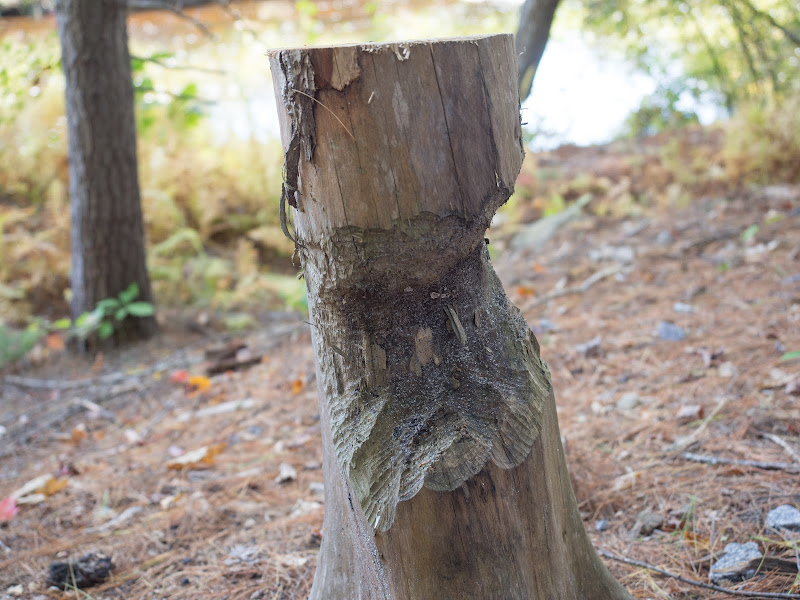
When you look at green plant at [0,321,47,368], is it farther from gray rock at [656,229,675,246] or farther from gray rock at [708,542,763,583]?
gray rock at [656,229,675,246]

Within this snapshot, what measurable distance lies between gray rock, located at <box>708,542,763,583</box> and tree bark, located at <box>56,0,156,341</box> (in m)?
4.30

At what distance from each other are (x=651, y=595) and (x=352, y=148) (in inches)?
55.7

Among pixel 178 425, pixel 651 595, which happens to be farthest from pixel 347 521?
pixel 178 425

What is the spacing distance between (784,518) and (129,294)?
14.3 ft

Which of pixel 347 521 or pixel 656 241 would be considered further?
pixel 656 241

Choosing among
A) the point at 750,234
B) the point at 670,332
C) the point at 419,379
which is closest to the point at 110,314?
the point at 670,332

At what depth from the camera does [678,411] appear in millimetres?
2547

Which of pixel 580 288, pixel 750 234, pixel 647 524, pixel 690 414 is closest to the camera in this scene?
pixel 647 524

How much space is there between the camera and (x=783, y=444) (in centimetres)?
214

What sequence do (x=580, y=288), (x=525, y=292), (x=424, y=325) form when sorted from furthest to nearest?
1. (x=525, y=292)
2. (x=580, y=288)
3. (x=424, y=325)

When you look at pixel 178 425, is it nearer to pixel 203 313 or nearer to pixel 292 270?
pixel 203 313

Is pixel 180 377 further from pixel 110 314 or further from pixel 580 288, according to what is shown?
pixel 580 288

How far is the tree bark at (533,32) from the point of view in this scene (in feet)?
9.32

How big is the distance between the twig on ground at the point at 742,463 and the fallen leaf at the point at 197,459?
2040 mm
